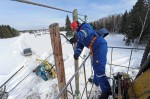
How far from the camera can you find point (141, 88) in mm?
2662

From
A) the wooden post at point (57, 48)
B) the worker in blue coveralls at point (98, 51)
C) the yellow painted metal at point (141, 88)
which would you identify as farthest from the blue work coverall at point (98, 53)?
the yellow painted metal at point (141, 88)

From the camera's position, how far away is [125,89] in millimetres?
3004

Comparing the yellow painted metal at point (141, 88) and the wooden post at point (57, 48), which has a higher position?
the wooden post at point (57, 48)

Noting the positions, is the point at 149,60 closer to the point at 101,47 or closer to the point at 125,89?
the point at 125,89

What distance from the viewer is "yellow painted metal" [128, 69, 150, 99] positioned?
2.50 meters

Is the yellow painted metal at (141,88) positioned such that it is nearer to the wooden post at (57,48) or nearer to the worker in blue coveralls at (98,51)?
the worker in blue coveralls at (98,51)

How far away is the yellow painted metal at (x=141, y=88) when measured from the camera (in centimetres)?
250

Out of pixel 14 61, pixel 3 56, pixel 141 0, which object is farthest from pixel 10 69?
pixel 141 0

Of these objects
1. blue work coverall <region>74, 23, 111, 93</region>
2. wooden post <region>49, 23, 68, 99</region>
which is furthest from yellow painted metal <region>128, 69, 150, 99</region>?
wooden post <region>49, 23, 68, 99</region>

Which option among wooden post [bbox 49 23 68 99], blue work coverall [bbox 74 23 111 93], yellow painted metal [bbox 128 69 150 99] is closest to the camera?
yellow painted metal [bbox 128 69 150 99]

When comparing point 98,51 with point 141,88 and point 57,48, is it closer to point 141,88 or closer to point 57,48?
point 57,48

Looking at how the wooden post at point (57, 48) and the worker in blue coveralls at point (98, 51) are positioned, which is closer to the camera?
the wooden post at point (57, 48)

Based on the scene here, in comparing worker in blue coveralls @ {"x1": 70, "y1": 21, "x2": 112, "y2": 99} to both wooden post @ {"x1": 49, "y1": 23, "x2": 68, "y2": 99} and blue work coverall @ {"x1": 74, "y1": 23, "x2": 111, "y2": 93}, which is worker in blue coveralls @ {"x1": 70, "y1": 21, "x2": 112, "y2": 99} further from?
wooden post @ {"x1": 49, "y1": 23, "x2": 68, "y2": 99}

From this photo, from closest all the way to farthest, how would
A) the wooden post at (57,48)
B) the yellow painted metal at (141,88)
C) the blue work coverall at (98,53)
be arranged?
the yellow painted metal at (141,88) < the wooden post at (57,48) < the blue work coverall at (98,53)
